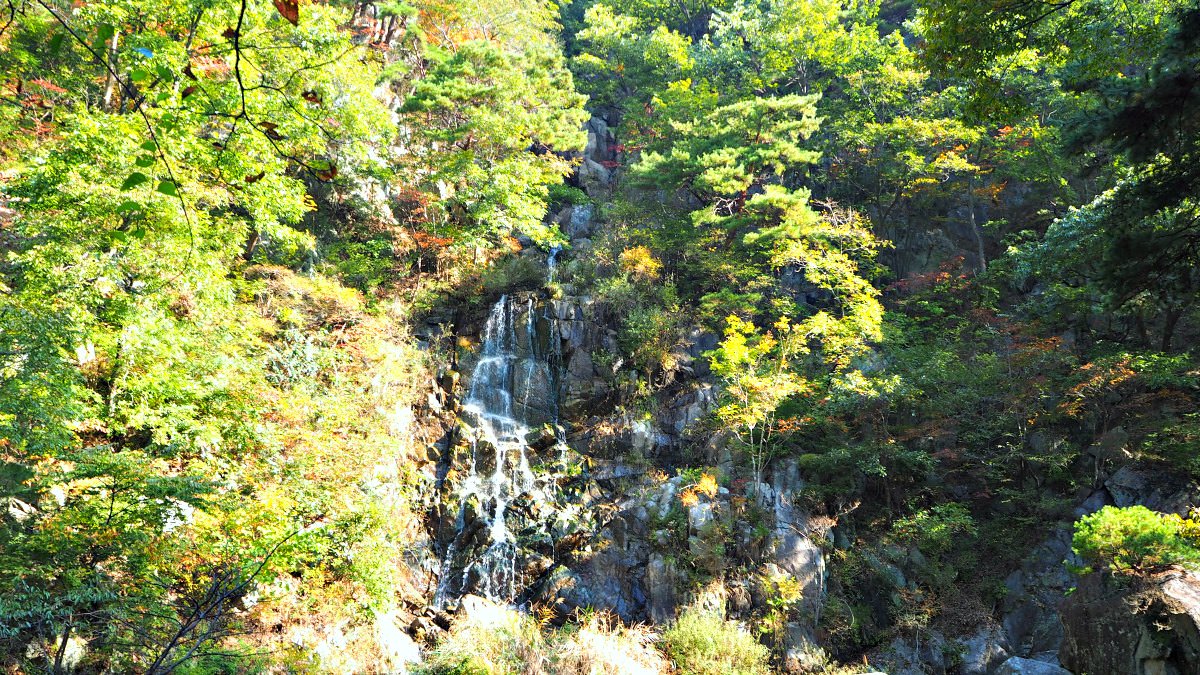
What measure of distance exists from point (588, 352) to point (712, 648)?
7580 mm

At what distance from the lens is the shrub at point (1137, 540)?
6574 mm

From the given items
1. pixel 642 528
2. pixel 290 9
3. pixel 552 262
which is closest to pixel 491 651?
pixel 642 528

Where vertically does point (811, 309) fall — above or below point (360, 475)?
above

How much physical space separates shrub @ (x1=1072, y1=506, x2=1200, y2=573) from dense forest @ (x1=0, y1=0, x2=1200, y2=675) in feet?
0.13

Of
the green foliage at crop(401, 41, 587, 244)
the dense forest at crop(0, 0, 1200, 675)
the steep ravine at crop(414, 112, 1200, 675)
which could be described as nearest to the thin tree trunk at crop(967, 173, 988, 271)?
the dense forest at crop(0, 0, 1200, 675)

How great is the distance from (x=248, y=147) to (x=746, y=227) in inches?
528

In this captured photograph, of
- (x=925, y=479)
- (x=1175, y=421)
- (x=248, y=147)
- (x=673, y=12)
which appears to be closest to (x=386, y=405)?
(x=248, y=147)

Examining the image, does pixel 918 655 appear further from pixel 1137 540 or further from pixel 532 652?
pixel 532 652

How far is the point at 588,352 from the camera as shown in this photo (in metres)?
15.2

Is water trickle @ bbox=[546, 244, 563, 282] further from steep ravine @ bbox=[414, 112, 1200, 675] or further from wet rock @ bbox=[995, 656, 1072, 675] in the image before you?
wet rock @ bbox=[995, 656, 1072, 675]

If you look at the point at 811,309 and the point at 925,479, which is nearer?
the point at 925,479

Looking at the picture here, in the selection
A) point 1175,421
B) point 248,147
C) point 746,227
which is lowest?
point 1175,421

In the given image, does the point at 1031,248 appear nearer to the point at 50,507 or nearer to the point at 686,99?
the point at 686,99

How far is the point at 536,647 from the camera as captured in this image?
8.15 m
